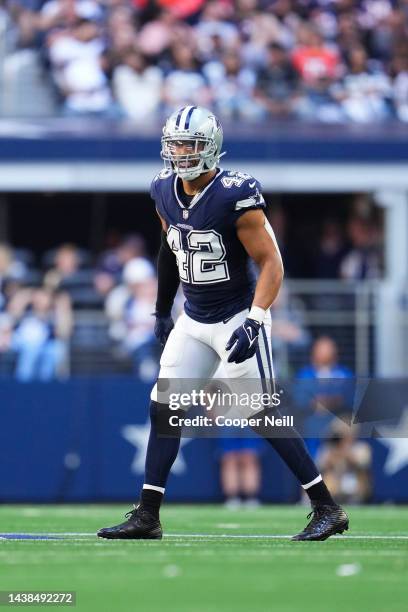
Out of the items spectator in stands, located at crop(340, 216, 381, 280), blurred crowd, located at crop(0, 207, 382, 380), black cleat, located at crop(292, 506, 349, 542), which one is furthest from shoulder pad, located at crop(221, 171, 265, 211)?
spectator in stands, located at crop(340, 216, 381, 280)

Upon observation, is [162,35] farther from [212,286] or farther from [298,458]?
[298,458]

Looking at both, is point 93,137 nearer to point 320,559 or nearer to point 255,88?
point 255,88

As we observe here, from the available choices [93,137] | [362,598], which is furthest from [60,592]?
[93,137]

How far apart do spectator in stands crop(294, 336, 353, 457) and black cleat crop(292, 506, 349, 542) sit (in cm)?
414

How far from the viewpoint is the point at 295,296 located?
45.7ft

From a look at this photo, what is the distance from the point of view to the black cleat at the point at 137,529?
685 cm

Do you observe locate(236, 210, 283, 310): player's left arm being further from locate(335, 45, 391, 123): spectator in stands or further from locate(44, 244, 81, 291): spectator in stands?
locate(335, 45, 391, 123): spectator in stands

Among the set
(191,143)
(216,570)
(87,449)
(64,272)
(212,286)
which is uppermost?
(64,272)

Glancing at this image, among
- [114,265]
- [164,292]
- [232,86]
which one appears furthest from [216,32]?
[164,292]

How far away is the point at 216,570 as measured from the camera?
5.57 m

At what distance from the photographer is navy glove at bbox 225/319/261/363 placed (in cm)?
662

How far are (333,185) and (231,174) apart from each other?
28.6 feet

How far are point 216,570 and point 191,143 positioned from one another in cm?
220

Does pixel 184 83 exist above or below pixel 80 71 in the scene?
A: below
